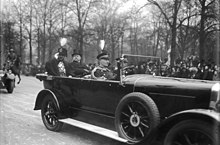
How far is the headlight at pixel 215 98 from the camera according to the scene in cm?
261

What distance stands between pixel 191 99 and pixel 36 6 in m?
22.4

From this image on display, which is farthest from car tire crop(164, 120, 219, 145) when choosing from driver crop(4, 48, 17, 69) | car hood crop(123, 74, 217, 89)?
driver crop(4, 48, 17, 69)

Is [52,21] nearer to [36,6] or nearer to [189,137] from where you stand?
[36,6]

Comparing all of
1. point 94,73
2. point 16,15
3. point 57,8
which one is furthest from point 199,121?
point 16,15

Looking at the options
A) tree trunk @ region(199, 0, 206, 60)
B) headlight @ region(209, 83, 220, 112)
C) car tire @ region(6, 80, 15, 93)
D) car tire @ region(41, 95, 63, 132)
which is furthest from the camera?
tree trunk @ region(199, 0, 206, 60)

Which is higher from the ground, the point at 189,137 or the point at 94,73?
the point at 94,73

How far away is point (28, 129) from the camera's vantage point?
15.4ft

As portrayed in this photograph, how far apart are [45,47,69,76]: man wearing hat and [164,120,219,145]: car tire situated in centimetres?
303

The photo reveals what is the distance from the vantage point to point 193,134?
266 cm

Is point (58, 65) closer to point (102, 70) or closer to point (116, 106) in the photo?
point (102, 70)

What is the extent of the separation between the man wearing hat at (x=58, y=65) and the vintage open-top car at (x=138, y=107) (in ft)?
0.90

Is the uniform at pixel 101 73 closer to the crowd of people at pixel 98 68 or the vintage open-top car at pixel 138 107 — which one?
the crowd of people at pixel 98 68

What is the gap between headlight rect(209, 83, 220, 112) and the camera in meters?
2.61

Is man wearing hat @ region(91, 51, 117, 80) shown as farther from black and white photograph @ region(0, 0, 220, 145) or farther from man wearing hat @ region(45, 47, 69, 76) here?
man wearing hat @ region(45, 47, 69, 76)
